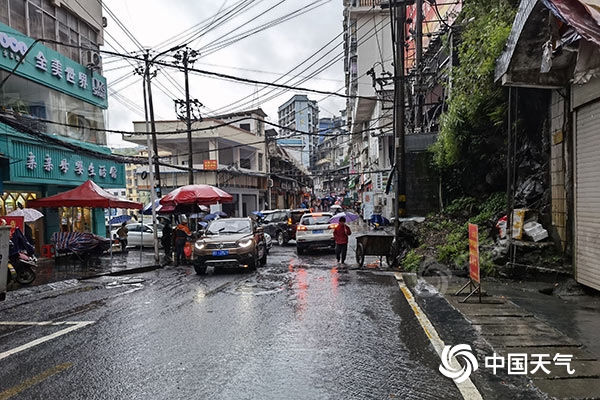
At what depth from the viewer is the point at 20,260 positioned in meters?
11.9

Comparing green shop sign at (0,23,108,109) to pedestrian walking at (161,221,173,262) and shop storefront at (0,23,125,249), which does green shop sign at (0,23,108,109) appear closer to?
shop storefront at (0,23,125,249)

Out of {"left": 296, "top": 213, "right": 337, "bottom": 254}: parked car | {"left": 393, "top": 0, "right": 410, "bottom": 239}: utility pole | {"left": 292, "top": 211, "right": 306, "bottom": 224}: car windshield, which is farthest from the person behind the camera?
{"left": 292, "top": 211, "right": 306, "bottom": 224}: car windshield

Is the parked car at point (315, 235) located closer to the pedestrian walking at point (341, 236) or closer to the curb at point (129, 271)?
the pedestrian walking at point (341, 236)

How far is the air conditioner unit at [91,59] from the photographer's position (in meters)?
21.0

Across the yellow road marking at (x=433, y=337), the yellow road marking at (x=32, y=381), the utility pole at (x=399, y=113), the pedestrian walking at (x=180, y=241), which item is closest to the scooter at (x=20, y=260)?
the pedestrian walking at (x=180, y=241)

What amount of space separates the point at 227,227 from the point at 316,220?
5.57 meters

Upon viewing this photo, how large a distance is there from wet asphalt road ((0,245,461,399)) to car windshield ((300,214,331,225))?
8.67m

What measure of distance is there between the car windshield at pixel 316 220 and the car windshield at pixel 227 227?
4.77 m

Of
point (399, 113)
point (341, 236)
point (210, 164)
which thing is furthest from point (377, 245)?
point (210, 164)

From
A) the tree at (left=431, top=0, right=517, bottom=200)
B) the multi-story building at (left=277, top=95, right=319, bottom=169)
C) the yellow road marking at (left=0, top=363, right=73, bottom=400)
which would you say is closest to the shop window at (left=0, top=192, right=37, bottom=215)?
the yellow road marking at (left=0, top=363, right=73, bottom=400)

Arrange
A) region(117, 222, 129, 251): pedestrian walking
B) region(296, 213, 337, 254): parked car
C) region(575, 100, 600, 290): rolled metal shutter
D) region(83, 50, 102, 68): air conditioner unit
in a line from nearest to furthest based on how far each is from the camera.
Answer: region(575, 100, 600, 290): rolled metal shutter
region(296, 213, 337, 254): parked car
region(83, 50, 102, 68): air conditioner unit
region(117, 222, 129, 251): pedestrian walking

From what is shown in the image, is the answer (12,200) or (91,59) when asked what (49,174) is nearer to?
(12,200)

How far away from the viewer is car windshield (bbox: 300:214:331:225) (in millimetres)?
19109

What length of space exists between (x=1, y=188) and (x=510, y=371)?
52.7 feet
